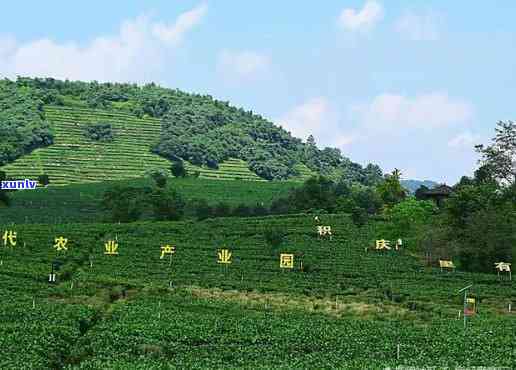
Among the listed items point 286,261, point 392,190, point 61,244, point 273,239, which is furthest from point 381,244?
point 392,190

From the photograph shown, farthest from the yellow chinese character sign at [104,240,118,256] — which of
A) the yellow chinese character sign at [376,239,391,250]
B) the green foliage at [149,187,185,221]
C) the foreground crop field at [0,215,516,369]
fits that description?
the green foliage at [149,187,185,221]

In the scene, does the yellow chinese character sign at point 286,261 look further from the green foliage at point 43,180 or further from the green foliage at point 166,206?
the green foliage at point 43,180

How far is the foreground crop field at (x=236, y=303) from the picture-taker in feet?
183

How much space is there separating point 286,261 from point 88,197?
66887mm

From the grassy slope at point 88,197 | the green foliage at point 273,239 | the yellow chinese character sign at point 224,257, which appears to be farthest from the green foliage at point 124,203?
the yellow chinese character sign at point 224,257

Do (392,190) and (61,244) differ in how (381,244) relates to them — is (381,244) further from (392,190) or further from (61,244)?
(392,190)

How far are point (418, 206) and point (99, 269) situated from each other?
46430 mm

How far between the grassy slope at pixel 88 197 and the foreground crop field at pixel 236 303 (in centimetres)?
1747

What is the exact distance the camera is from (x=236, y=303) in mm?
79750

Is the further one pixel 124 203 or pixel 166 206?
pixel 124 203

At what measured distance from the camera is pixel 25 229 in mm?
117500

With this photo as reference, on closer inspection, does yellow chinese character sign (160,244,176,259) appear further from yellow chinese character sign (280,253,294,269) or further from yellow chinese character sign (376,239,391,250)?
yellow chinese character sign (376,239,391,250)

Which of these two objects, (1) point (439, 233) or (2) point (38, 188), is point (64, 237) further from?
(2) point (38, 188)

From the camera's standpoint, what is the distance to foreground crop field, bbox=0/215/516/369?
55906mm
